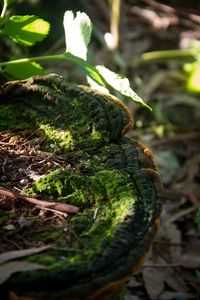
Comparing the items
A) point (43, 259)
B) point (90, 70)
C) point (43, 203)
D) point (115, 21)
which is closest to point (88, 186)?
point (43, 203)

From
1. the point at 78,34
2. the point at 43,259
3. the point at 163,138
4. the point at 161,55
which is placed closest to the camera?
the point at 43,259

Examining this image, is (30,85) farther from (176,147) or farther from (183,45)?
(183,45)

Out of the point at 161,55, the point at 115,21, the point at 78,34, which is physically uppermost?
the point at 78,34

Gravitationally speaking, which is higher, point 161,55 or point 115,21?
point 115,21

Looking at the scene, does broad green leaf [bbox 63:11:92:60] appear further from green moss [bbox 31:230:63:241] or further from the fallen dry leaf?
the fallen dry leaf

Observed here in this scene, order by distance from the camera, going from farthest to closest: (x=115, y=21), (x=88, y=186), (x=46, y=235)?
(x=115, y=21)
(x=88, y=186)
(x=46, y=235)

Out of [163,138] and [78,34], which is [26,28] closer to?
[78,34]

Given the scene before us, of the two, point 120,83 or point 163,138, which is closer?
point 120,83
